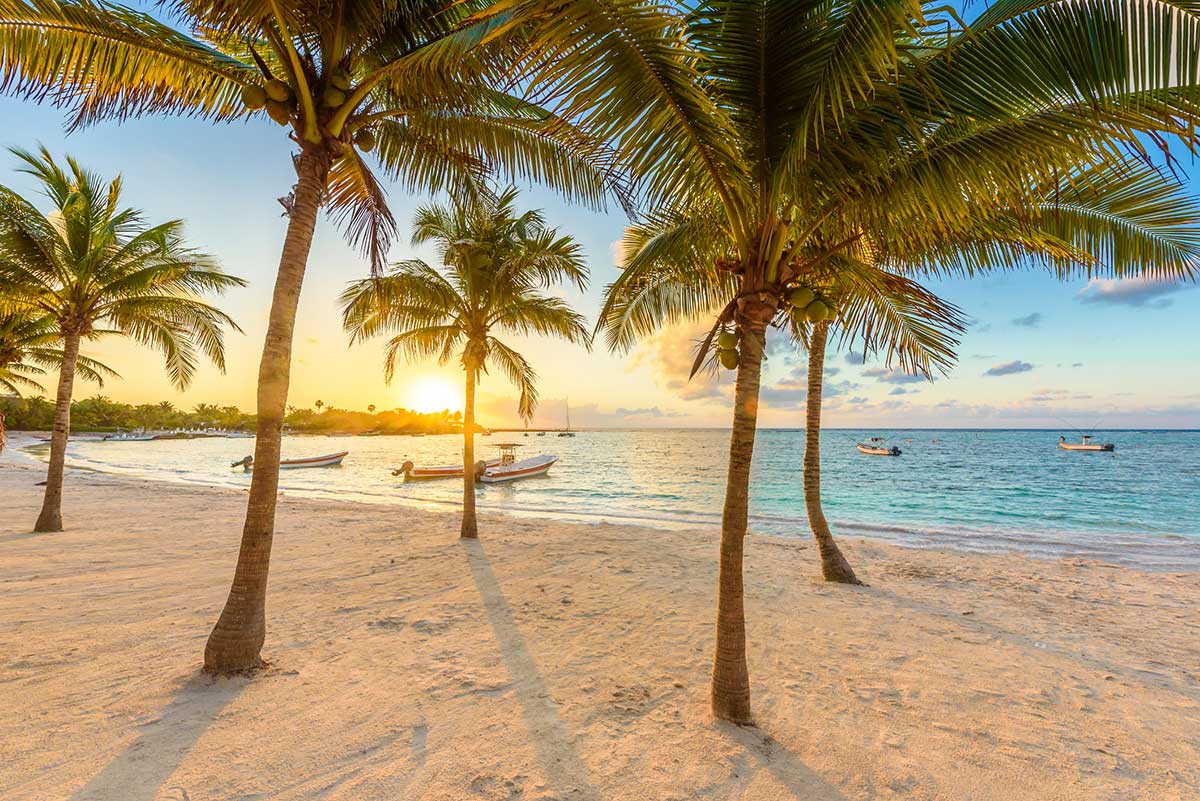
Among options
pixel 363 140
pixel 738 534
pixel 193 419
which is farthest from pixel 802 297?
pixel 193 419

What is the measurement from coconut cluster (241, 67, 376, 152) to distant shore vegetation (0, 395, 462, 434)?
7960 cm

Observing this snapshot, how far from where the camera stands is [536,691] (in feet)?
12.8

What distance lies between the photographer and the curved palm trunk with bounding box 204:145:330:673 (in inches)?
150

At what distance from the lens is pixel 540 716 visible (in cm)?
353

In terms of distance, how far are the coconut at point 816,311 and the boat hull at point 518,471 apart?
26.0m

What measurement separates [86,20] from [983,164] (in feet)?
21.0

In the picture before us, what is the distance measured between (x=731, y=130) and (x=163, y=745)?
15.8ft

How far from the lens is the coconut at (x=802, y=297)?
337cm

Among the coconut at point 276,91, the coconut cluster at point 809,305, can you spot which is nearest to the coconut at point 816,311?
the coconut cluster at point 809,305

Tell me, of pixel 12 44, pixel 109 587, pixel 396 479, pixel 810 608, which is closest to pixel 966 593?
pixel 810 608

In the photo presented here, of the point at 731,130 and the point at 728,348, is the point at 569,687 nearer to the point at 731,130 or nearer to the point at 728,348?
the point at 728,348

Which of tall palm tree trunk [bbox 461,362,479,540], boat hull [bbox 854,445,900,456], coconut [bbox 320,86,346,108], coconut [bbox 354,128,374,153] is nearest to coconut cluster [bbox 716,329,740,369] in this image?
coconut [bbox 320,86,346,108]

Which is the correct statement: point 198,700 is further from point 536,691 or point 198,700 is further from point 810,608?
point 810,608

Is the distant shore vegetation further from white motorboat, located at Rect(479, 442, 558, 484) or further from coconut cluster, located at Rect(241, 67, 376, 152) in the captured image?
coconut cluster, located at Rect(241, 67, 376, 152)
